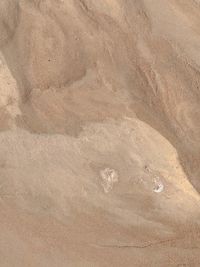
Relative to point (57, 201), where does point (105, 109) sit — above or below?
above

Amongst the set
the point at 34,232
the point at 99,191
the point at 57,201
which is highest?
the point at 99,191

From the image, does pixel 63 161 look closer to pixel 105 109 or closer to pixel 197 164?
pixel 105 109

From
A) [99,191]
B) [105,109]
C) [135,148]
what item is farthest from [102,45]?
[99,191]

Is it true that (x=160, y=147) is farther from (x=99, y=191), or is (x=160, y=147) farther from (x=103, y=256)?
(x=103, y=256)

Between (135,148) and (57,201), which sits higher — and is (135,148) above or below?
above

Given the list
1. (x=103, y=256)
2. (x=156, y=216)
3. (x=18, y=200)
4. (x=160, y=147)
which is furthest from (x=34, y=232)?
(x=160, y=147)

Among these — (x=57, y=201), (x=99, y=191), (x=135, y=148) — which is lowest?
(x=57, y=201)
